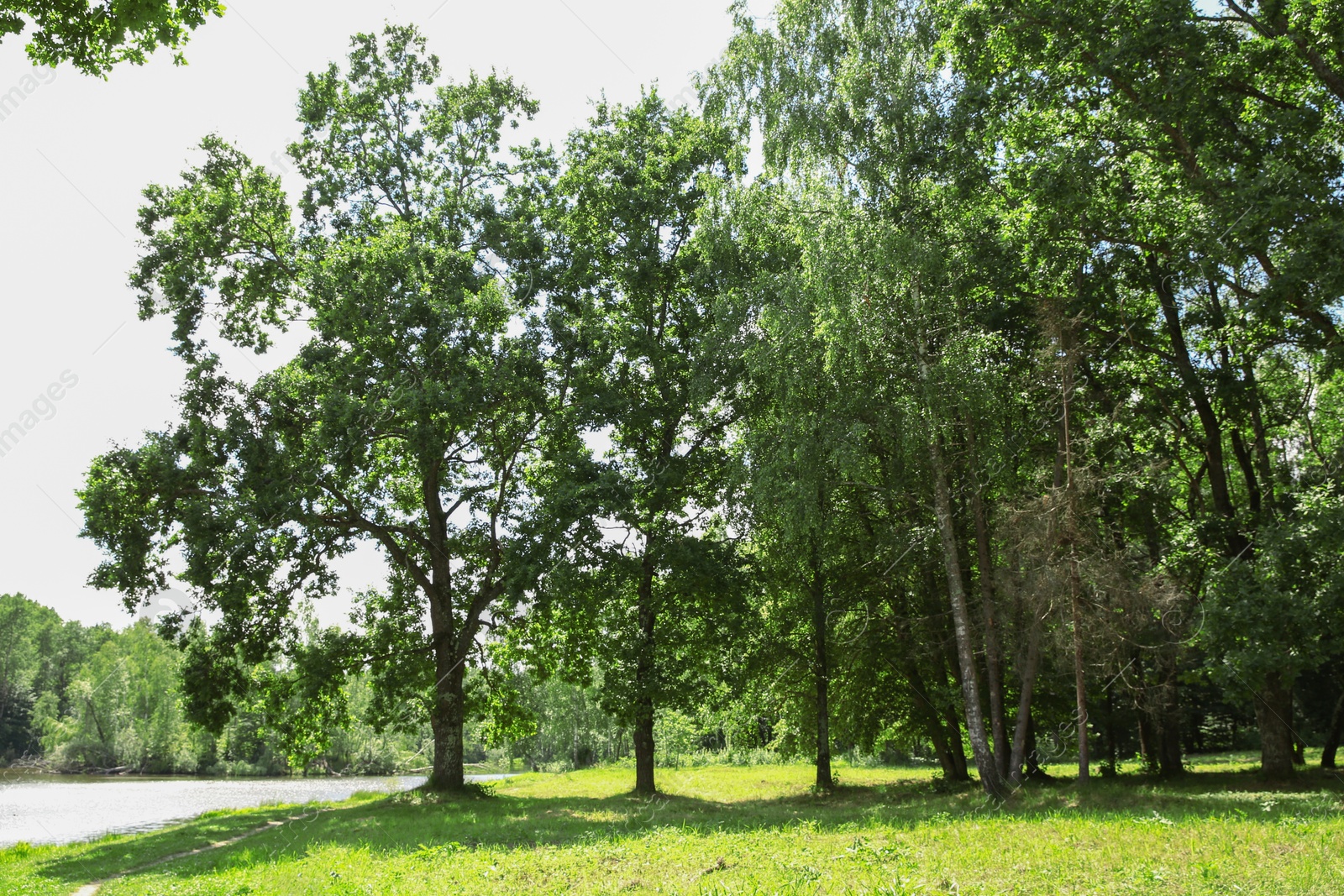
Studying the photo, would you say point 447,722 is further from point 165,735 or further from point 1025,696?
point 165,735

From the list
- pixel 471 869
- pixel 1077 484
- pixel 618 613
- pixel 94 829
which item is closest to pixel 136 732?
pixel 94 829

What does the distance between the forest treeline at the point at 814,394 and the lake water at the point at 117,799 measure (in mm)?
6767

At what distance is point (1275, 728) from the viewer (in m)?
18.9

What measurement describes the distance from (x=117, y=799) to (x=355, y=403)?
92.9 feet

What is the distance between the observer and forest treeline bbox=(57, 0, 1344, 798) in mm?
16406

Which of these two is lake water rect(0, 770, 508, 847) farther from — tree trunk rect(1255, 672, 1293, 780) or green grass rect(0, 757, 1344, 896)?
tree trunk rect(1255, 672, 1293, 780)

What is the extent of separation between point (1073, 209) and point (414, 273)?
15774 millimetres

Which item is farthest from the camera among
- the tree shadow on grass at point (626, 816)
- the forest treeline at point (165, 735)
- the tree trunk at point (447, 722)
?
the forest treeline at point (165, 735)

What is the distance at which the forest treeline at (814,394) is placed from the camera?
1641 cm

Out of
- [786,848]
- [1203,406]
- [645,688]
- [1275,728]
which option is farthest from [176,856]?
[1203,406]

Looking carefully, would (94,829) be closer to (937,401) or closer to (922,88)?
(937,401)

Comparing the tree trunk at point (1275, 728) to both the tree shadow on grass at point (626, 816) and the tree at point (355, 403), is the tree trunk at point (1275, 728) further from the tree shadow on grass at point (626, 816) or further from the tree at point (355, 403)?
the tree at point (355, 403)

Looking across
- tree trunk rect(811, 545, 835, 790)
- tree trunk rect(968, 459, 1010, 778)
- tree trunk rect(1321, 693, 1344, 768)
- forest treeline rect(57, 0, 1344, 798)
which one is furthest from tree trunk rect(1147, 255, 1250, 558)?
tree trunk rect(811, 545, 835, 790)

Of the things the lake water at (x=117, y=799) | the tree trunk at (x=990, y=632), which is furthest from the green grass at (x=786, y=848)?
the lake water at (x=117, y=799)
